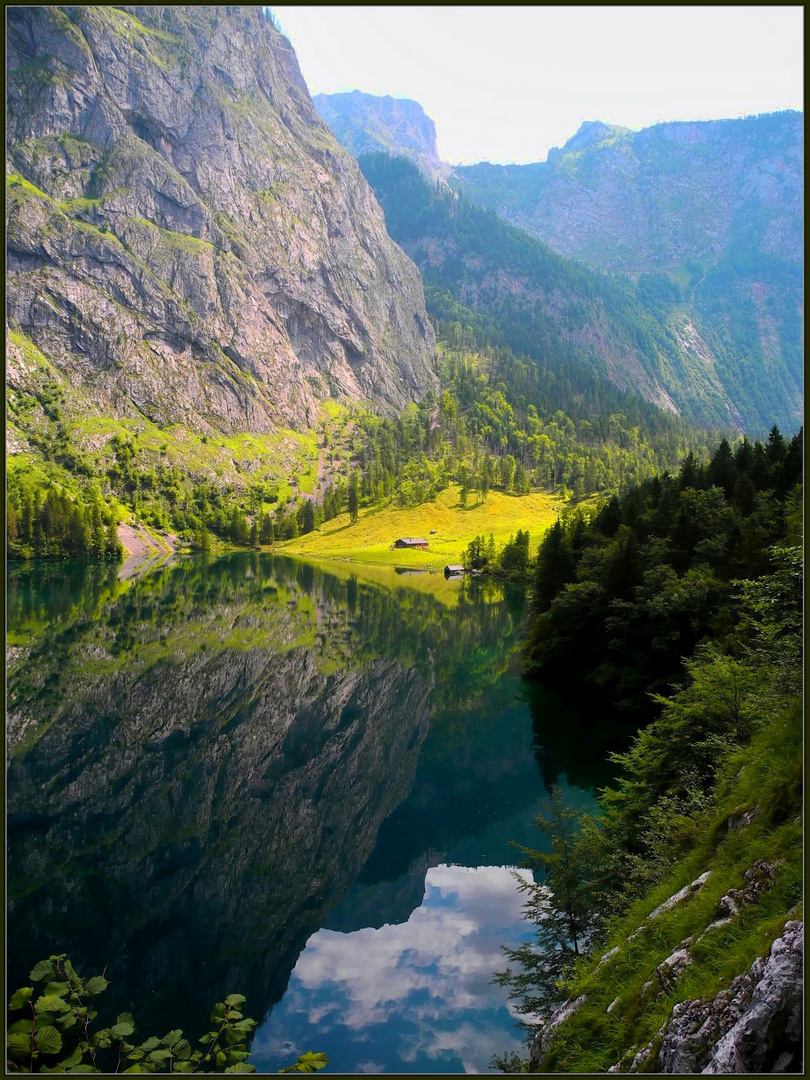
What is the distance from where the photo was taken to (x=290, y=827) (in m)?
39.4

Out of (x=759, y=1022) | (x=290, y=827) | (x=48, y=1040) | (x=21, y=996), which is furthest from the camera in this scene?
(x=290, y=827)

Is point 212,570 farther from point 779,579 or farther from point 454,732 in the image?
point 779,579

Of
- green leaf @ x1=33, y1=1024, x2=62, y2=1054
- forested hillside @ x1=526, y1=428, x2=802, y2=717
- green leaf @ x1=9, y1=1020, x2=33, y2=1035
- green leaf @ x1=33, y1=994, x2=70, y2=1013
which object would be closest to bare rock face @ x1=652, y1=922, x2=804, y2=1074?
green leaf @ x1=33, y1=1024, x2=62, y2=1054

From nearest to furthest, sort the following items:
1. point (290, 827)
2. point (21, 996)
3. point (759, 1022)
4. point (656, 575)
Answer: point (759, 1022) < point (21, 996) < point (290, 827) < point (656, 575)

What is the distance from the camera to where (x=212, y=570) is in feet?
591

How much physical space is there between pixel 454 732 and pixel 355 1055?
115 ft

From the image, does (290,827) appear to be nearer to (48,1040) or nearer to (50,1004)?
(50,1004)

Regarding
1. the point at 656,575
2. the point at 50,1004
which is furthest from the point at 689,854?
the point at 656,575

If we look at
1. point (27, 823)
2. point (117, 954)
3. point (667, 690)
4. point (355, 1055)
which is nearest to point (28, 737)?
point (27, 823)

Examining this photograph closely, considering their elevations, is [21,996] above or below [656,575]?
above

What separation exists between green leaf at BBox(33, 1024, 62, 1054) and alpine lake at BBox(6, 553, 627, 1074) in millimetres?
15881

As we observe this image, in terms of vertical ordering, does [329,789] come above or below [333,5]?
below

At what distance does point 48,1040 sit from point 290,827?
31.7 m

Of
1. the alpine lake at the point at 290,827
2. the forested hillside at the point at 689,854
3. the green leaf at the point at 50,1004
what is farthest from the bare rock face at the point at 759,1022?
the alpine lake at the point at 290,827
